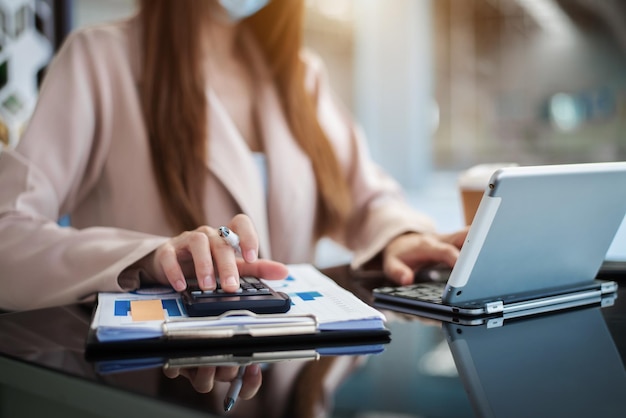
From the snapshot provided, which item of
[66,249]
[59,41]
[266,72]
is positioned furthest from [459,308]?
[59,41]

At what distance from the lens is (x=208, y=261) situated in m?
0.70

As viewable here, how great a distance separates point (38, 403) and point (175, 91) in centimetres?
85

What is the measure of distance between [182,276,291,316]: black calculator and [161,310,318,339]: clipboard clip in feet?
0.04

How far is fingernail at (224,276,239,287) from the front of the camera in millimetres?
655

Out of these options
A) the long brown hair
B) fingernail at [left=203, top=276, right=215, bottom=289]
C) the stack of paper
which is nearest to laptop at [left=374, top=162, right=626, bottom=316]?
the stack of paper

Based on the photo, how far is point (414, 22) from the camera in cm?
255

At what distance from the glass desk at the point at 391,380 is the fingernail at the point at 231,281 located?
142 mm

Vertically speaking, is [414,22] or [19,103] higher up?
[414,22]

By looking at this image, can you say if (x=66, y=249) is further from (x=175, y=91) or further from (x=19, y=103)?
(x=19, y=103)

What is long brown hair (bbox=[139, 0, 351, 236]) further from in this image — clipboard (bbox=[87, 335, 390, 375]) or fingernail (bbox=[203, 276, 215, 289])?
clipboard (bbox=[87, 335, 390, 375])

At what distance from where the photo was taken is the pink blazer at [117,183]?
837 mm

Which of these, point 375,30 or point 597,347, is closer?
point 597,347

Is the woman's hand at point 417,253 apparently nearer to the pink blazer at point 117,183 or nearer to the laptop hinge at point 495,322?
the pink blazer at point 117,183

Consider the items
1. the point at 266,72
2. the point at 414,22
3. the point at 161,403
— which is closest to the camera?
the point at 161,403
